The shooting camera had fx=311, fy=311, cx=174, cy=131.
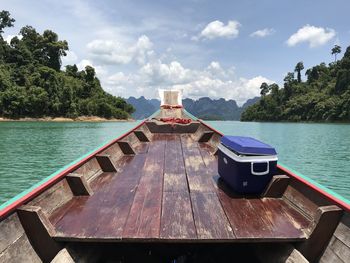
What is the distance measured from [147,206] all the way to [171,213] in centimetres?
39

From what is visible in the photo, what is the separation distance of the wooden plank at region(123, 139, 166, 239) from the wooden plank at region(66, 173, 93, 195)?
2.38 ft

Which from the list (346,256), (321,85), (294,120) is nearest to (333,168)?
(346,256)

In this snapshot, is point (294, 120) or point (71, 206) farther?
point (294, 120)

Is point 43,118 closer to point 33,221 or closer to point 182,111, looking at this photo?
point 182,111

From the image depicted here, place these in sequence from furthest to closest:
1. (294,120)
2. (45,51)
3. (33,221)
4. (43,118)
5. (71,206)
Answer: (294,120)
(45,51)
(43,118)
(71,206)
(33,221)

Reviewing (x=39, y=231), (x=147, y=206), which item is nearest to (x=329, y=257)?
(x=147, y=206)

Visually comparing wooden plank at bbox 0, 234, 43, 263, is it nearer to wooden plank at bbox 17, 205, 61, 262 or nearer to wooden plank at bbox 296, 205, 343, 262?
wooden plank at bbox 17, 205, 61, 262

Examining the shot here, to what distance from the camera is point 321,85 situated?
12075 centimetres

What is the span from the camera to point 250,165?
4.13m

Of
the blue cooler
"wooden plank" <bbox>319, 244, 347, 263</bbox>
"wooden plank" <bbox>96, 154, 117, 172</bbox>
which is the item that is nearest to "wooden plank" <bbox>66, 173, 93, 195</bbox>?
"wooden plank" <bbox>96, 154, 117, 172</bbox>

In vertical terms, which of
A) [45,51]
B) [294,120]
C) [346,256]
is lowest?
[294,120]

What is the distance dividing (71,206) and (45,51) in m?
114

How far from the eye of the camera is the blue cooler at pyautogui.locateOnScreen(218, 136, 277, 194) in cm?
412

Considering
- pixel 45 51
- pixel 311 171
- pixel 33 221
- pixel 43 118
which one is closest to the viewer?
pixel 33 221
